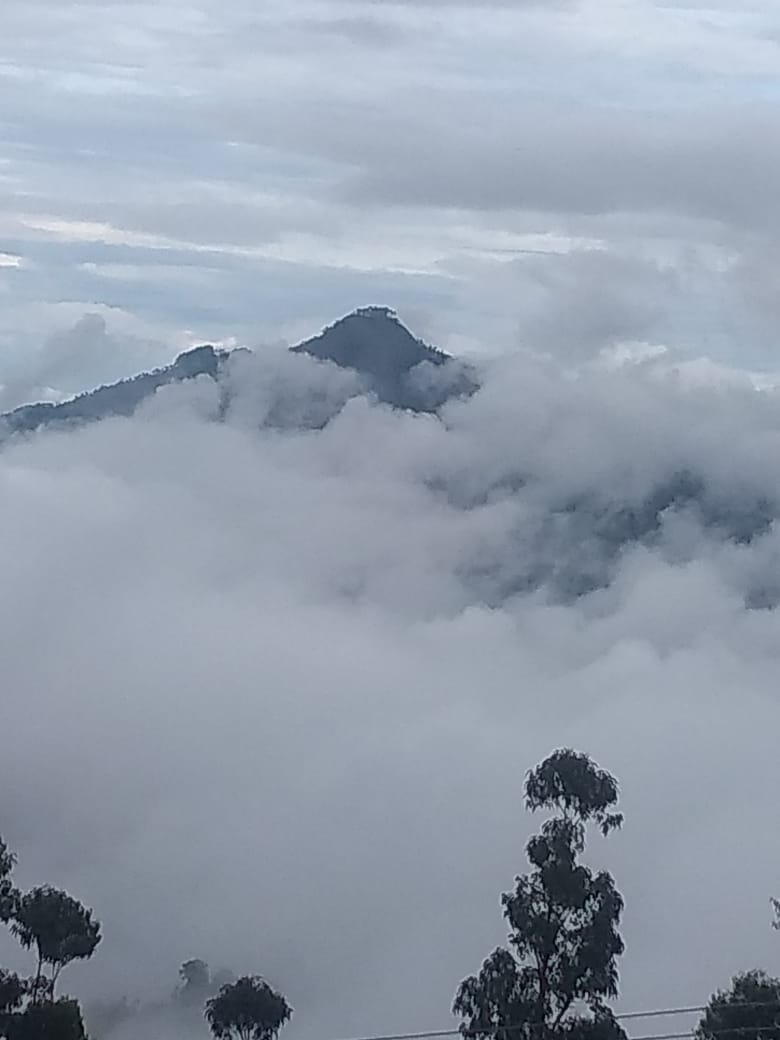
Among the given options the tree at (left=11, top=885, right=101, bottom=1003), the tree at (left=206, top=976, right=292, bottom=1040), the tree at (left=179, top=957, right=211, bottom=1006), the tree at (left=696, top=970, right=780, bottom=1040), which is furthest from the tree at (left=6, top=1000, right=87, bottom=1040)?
the tree at (left=179, top=957, right=211, bottom=1006)

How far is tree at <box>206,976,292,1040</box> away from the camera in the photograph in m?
35.5

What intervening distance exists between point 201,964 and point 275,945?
12873 millimetres

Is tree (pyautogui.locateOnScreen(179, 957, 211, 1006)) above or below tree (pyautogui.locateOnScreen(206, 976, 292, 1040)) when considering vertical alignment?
above

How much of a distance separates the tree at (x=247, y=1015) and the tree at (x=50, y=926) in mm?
3571

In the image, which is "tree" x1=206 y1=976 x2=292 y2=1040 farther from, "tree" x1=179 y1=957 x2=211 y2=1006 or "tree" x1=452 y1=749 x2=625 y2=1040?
"tree" x1=179 y1=957 x2=211 y2=1006

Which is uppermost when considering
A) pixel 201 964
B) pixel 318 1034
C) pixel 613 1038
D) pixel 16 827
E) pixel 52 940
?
pixel 16 827

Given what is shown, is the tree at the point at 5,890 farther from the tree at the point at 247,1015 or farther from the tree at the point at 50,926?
the tree at the point at 247,1015

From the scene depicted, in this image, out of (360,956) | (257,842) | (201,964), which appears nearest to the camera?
(201,964)

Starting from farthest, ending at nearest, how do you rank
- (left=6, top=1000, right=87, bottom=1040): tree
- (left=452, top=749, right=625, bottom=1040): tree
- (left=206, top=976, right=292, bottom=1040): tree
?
(left=206, top=976, right=292, bottom=1040): tree < (left=452, top=749, right=625, bottom=1040): tree < (left=6, top=1000, right=87, bottom=1040): tree

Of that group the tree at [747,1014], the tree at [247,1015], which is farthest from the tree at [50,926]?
the tree at [747,1014]

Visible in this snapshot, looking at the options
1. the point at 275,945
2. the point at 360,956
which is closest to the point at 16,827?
the point at 275,945

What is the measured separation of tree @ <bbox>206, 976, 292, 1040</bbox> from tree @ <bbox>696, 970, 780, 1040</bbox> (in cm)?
962

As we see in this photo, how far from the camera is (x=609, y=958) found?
107 feet

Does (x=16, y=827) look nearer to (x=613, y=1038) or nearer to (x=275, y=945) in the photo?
(x=275, y=945)
